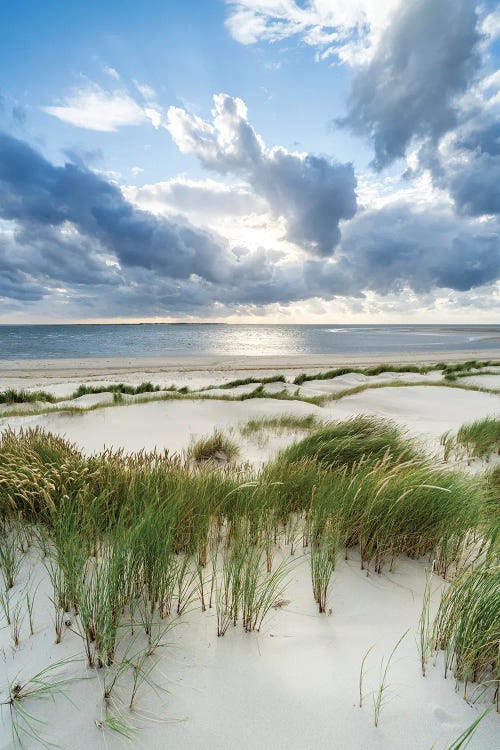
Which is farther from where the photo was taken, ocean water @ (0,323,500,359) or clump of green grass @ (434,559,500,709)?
ocean water @ (0,323,500,359)

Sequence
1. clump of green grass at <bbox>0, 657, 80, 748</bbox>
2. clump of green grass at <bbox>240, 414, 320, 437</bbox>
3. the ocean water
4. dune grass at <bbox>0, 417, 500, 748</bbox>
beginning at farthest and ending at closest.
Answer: the ocean water
clump of green grass at <bbox>240, 414, 320, 437</bbox>
dune grass at <bbox>0, 417, 500, 748</bbox>
clump of green grass at <bbox>0, 657, 80, 748</bbox>

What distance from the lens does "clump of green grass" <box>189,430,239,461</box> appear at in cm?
515

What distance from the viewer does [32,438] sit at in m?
3.86

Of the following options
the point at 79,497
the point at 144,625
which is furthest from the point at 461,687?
the point at 79,497

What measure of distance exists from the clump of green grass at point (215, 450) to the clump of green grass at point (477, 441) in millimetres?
2933

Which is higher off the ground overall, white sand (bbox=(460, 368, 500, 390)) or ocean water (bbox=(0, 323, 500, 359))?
ocean water (bbox=(0, 323, 500, 359))

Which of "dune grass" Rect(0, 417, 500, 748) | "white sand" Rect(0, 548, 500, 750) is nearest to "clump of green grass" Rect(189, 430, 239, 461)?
"dune grass" Rect(0, 417, 500, 748)

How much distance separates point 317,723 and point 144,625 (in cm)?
84

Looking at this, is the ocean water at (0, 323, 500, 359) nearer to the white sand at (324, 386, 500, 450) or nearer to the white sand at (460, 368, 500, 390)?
the white sand at (460, 368, 500, 390)

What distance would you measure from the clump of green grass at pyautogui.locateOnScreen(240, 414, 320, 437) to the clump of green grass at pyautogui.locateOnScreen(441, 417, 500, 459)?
2.30 meters

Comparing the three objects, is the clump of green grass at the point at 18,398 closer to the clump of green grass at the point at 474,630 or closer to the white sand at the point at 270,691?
the white sand at the point at 270,691

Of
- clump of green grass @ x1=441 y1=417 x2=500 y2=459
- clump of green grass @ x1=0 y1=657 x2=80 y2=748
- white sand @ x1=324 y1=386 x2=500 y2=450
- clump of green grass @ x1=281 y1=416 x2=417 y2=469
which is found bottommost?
white sand @ x1=324 y1=386 x2=500 y2=450

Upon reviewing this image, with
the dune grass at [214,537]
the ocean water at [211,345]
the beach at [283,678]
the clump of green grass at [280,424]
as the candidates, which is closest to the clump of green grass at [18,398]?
the clump of green grass at [280,424]

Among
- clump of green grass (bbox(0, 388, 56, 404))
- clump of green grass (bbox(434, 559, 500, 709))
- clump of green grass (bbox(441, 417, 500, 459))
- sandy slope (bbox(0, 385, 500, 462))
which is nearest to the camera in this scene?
clump of green grass (bbox(434, 559, 500, 709))
